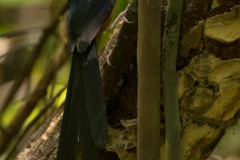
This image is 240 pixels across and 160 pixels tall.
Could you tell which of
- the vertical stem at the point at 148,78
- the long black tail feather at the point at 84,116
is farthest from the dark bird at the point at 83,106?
the vertical stem at the point at 148,78

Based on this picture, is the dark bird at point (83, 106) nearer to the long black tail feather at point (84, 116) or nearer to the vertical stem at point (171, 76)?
the long black tail feather at point (84, 116)

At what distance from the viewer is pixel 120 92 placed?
1249 mm

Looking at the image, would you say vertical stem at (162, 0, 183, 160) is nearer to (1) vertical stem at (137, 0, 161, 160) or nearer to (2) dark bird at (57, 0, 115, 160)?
(1) vertical stem at (137, 0, 161, 160)

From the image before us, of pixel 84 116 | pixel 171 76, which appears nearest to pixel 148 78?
pixel 171 76

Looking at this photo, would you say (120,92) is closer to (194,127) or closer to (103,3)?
(194,127)

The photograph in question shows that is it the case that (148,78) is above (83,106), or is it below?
above

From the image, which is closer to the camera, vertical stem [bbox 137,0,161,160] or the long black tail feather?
vertical stem [bbox 137,0,161,160]

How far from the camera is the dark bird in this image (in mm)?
1148

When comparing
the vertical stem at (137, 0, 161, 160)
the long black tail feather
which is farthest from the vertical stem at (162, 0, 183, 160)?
the long black tail feather

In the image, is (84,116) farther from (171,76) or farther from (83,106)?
(171,76)

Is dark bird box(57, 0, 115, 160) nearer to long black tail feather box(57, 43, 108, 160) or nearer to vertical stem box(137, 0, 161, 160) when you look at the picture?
long black tail feather box(57, 43, 108, 160)

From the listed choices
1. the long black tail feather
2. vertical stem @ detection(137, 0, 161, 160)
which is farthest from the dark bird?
vertical stem @ detection(137, 0, 161, 160)

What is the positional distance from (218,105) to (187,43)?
0.45 feet

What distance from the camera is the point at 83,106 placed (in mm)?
1251
